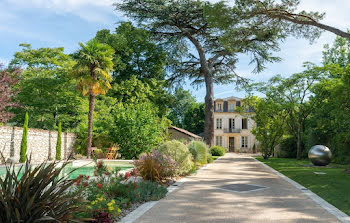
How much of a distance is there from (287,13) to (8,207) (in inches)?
467

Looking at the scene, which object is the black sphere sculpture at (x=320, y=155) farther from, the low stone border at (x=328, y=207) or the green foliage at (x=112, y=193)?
the green foliage at (x=112, y=193)

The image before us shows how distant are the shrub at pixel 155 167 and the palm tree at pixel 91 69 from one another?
11565 mm

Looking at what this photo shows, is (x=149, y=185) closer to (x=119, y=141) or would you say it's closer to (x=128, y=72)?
(x=119, y=141)

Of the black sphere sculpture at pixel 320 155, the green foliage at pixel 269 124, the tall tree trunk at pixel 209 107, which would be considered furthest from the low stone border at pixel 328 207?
the green foliage at pixel 269 124

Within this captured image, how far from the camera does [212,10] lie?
1262cm

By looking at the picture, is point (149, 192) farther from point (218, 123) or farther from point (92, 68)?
point (218, 123)

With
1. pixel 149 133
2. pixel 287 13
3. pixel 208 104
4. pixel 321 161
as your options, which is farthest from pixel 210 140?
pixel 287 13

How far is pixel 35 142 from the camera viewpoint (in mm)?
18125

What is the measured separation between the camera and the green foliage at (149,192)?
615 cm

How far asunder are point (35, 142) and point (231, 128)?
102 ft

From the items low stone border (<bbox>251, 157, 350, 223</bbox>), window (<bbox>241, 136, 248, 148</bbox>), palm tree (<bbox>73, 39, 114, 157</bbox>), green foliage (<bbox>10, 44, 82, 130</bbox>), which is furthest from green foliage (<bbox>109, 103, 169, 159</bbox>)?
window (<bbox>241, 136, 248, 148</bbox>)

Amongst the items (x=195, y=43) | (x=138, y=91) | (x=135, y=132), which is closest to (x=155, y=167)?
(x=135, y=132)

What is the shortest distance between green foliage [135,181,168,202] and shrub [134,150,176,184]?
4.52 feet

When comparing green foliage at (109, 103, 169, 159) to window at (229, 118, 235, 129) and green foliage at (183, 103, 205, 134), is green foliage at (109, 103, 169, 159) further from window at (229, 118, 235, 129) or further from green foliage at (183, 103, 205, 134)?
green foliage at (183, 103, 205, 134)
